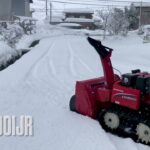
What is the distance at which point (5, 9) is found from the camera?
183ft

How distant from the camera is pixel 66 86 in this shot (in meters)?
12.2

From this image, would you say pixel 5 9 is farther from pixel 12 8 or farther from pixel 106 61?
pixel 106 61

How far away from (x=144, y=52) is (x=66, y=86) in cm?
1267

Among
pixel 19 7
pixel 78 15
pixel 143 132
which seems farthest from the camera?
pixel 78 15

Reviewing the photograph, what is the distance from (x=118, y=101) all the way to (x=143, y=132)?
0.87 meters

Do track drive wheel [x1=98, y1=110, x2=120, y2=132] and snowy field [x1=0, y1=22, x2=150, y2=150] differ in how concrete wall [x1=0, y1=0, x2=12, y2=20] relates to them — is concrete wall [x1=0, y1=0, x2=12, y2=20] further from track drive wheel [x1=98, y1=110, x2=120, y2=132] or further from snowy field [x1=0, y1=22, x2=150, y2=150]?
track drive wheel [x1=98, y1=110, x2=120, y2=132]

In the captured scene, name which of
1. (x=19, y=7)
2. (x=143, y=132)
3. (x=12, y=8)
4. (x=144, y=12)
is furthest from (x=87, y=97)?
(x=144, y=12)

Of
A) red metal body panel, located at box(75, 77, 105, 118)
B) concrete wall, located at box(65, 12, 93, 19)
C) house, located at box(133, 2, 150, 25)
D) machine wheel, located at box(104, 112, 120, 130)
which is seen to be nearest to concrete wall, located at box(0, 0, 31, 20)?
house, located at box(133, 2, 150, 25)

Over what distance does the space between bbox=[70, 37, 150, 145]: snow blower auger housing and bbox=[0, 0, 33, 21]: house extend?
46.1m

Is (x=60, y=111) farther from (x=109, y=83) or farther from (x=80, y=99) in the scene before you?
(x=109, y=83)

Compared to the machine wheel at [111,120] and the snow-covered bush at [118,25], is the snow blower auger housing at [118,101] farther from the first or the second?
the snow-covered bush at [118,25]

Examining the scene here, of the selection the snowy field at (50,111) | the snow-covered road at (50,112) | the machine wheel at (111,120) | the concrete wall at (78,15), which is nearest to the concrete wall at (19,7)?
the concrete wall at (78,15)

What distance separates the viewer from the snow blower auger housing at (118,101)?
7.00 meters

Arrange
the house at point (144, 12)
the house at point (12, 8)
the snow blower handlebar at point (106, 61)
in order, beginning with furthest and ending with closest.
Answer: the house at point (144, 12)
the house at point (12, 8)
the snow blower handlebar at point (106, 61)
